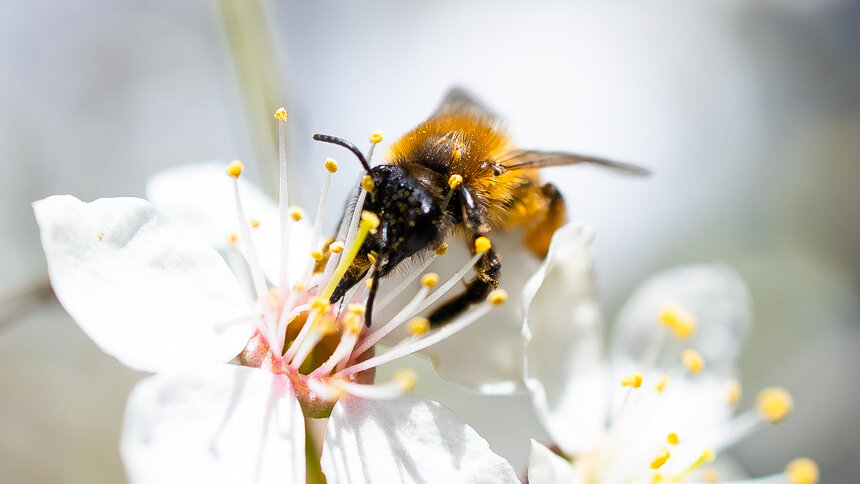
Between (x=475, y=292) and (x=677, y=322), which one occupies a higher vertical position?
(x=475, y=292)

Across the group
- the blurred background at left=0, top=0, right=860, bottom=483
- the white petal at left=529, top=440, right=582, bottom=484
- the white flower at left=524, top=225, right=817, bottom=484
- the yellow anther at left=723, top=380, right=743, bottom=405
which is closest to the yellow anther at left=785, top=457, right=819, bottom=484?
the white flower at left=524, top=225, right=817, bottom=484

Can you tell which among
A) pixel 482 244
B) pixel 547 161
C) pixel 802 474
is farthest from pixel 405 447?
pixel 802 474

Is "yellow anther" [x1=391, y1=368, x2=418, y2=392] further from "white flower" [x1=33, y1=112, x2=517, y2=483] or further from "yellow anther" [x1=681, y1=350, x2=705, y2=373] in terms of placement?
"yellow anther" [x1=681, y1=350, x2=705, y2=373]

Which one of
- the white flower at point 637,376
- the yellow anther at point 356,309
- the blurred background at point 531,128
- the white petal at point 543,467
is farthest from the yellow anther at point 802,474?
the blurred background at point 531,128

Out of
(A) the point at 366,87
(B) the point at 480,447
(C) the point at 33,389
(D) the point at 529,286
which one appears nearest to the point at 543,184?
(D) the point at 529,286

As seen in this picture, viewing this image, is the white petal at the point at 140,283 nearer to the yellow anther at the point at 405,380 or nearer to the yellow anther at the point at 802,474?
the yellow anther at the point at 405,380

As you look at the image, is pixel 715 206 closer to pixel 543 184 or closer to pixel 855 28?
pixel 855 28

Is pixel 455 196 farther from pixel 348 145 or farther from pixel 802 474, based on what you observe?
pixel 802 474
